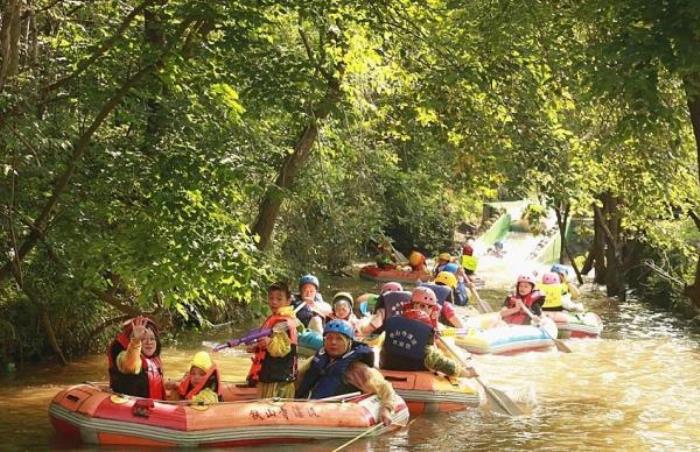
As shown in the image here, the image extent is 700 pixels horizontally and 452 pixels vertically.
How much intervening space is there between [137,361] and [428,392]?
3.31 m

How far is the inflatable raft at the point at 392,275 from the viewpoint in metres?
22.5

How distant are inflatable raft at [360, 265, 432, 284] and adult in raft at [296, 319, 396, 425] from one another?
13.5 m

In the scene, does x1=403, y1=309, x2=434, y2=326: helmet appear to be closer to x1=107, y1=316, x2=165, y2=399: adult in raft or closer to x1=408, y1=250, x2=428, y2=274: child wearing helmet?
x1=107, y1=316, x2=165, y2=399: adult in raft

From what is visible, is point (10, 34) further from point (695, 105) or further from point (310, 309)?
point (310, 309)

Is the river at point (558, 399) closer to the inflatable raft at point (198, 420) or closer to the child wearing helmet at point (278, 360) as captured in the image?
the inflatable raft at point (198, 420)

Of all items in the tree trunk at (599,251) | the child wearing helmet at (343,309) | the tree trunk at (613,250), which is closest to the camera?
the child wearing helmet at (343,309)

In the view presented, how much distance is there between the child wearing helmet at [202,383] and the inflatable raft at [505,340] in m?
5.83

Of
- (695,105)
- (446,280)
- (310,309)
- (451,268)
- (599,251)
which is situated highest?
(695,105)

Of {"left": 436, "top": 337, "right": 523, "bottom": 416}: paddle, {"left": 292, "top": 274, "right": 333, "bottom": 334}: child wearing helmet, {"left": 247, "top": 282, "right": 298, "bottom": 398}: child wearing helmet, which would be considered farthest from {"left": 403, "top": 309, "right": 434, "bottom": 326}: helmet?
{"left": 292, "top": 274, "right": 333, "bottom": 334}: child wearing helmet

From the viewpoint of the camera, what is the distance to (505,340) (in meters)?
13.6

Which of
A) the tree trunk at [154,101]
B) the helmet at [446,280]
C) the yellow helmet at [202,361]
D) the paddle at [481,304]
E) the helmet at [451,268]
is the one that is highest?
the tree trunk at [154,101]

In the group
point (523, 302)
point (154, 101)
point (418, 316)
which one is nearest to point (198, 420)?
point (418, 316)

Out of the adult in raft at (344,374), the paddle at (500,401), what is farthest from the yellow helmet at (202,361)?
the paddle at (500,401)

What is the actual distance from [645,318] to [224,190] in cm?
1155
